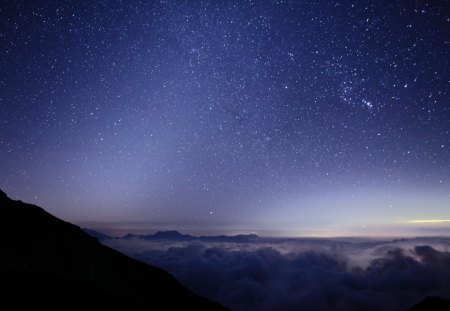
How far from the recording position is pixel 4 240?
218ft

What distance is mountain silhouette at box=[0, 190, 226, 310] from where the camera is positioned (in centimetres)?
2127

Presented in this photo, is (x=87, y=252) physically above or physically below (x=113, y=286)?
above

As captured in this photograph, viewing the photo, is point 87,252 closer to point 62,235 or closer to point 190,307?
point 62,235

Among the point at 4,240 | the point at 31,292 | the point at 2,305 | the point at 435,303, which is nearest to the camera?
the point at 2,305

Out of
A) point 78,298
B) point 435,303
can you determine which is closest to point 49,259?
point 78,298

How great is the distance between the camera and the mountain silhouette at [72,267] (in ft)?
69.8

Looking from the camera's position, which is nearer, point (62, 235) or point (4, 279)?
point (4, 279)

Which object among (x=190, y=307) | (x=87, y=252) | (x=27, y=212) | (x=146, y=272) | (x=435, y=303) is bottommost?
(x=435, y=303)

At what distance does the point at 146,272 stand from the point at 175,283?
40.9ft

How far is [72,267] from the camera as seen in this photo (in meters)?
72.2

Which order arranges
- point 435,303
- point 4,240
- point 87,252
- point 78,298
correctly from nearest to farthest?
point 78,298
point 4,240
point 87,252
point 435,303

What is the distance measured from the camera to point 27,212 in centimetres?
9250

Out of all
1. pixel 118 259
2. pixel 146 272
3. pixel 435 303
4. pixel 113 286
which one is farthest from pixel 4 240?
pixel 435 303

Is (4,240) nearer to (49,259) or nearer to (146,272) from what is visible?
(49,259)
